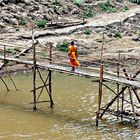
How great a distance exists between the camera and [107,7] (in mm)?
58906

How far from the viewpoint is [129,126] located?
26172mm

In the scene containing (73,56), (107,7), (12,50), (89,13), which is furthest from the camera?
(107,7)

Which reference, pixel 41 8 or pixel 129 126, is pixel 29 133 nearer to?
pixel 129 126

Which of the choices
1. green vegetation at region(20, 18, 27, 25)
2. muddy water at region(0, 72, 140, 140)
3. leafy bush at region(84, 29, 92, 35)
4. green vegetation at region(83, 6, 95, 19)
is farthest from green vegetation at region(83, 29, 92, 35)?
muddy water at region(0, 72, 140, 140)

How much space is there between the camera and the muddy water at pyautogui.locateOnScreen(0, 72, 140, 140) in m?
25.0

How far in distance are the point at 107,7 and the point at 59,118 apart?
33.3m

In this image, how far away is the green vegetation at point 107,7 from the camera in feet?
191

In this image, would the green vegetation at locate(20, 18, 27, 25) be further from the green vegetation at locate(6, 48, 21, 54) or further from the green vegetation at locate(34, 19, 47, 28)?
the green vegetation at locate(6, 48, 21, 54)

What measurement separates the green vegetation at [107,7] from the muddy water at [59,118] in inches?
960

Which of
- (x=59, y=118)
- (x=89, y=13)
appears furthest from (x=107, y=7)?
(x=59, y=118)

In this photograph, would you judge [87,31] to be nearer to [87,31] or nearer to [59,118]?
[87,31]

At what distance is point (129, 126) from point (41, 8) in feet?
91.4

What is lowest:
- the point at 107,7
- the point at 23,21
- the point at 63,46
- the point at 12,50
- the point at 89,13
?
the point at 12,50

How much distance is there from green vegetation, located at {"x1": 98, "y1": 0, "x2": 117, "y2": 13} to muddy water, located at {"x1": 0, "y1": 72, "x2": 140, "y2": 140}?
2439cm
